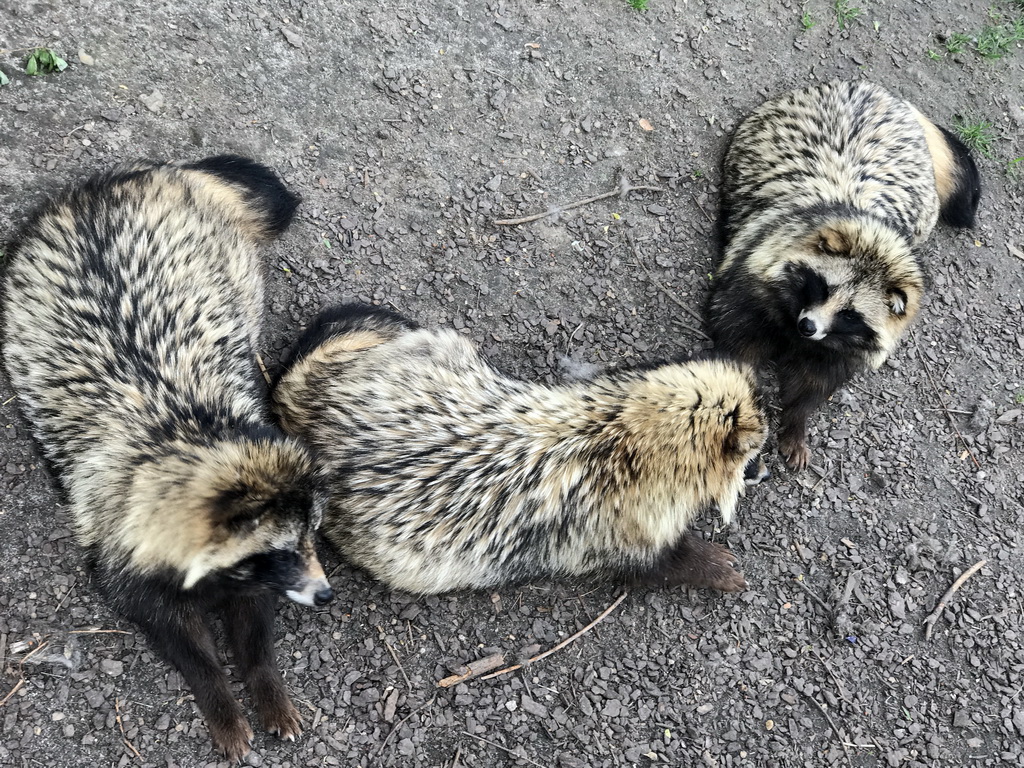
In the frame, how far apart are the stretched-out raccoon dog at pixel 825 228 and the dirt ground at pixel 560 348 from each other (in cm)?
30

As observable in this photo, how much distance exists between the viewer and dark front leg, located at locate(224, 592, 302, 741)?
3.69 meters

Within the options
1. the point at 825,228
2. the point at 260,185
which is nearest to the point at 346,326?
the point at 260,185

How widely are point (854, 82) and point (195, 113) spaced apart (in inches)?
199

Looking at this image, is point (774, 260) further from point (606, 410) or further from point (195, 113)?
point (195, 113)

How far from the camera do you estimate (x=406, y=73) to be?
5473 millimetres

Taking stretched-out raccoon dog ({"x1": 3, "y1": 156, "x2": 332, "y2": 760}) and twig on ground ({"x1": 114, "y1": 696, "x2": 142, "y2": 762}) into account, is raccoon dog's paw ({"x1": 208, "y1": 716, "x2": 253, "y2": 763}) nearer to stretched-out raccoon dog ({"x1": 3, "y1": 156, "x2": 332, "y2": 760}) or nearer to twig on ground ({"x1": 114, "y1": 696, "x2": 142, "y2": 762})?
stretched-out raccoon dog ({"x1": 3, "y1": 156, "x2": 332, "y2": 760})

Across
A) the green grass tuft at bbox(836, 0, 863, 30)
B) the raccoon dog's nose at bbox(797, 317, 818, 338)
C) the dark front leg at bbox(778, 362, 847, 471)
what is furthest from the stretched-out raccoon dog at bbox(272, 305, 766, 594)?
the green grass tuft at bbox(836, 0, 863, 30)

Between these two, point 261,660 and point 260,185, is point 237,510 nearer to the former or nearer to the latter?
point 261,660

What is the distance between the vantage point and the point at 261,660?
3.74 metres

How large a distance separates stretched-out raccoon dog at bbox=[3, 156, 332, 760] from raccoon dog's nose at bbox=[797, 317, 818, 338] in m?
3.17

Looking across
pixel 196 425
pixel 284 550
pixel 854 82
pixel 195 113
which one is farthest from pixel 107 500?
pixel 854 82

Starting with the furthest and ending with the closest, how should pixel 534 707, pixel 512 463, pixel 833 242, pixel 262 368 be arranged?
pixel 833 242 < pixel 262 368 < pixel 534 707 < pixel 512 463

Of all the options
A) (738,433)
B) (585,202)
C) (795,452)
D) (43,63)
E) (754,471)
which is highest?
(43,63)

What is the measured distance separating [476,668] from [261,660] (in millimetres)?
1139
